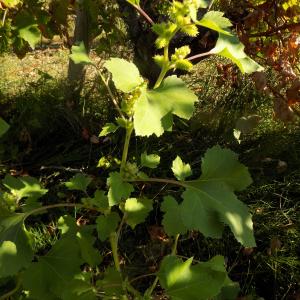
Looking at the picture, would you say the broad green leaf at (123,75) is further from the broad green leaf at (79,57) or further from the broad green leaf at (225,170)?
the broad green leaf at (225,170)

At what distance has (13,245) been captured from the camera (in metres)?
1.31

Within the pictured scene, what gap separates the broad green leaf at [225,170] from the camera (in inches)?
56.0

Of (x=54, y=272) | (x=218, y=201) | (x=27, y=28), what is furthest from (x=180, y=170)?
(x=27, y=28)

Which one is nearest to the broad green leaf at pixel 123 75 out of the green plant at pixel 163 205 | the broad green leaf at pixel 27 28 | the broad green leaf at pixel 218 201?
the green plant at pixel 163 205

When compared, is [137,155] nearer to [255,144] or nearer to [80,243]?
[255,144]

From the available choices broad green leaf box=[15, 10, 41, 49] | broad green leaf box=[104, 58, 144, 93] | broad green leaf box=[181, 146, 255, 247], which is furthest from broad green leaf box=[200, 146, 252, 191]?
broad green leaf box=[15, 10, 41, 49]

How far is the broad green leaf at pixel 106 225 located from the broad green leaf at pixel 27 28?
1.31 m

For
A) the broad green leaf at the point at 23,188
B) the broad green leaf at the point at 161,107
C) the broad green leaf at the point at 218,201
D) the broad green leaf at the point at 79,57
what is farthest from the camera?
the broad green leaf at the point at 23,188

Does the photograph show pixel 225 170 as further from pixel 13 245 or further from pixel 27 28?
pixel 27 28

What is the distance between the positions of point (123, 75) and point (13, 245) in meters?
0.61

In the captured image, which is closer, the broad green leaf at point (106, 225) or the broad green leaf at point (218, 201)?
the broad green leaf at point (218, 201)

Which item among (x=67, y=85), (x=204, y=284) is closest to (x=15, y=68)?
(x=67, y=85)

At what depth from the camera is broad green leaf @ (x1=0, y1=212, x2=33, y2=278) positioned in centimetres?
130

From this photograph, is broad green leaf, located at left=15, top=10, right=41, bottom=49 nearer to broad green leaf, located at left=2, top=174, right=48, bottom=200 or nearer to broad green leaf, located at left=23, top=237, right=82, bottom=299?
broad green leaf, located at left=2, top=174, right=48, bottom=200
